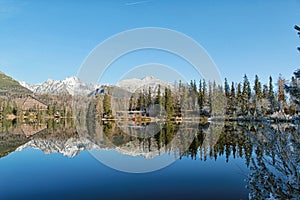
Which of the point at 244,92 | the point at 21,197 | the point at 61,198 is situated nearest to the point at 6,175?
the point at 21,197

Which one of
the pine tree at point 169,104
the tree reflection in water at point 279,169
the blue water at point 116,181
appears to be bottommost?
the blue water at point 116,181

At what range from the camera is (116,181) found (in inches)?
474

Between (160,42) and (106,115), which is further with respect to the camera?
(106,115)

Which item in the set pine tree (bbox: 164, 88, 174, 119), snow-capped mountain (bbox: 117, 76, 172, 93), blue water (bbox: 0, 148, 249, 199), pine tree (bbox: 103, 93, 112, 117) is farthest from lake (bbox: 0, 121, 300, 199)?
pine tree (bbox: 103, 93, 112, 117)

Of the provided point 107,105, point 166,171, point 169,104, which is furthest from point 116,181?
point 107,105

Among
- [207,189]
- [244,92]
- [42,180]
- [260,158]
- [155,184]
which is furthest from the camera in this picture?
[244,92]

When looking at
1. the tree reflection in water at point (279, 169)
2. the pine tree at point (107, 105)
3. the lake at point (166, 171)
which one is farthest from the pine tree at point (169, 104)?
the tree reflection in water at point (279, 169)

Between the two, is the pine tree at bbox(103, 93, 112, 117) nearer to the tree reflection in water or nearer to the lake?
the lake

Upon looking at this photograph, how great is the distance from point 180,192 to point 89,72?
6814mm

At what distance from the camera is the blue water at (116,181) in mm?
10125

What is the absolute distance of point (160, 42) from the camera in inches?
597

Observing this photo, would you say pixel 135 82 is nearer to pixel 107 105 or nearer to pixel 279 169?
pixel 279 169

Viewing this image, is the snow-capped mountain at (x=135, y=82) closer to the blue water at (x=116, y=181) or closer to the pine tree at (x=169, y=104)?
the blue water at (x=116, y=181)

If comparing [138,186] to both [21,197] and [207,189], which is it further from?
[21,197]
